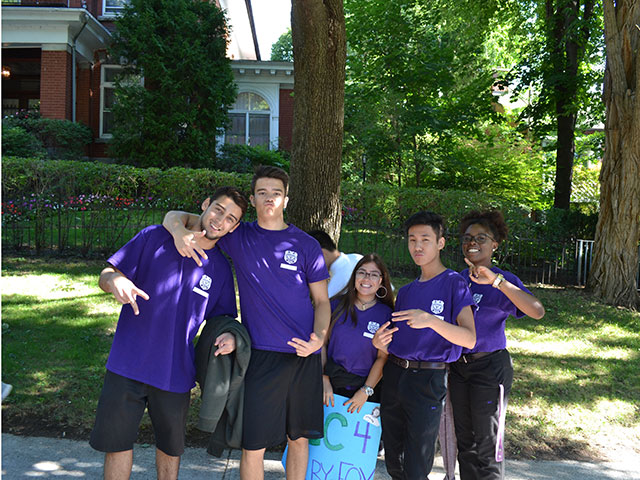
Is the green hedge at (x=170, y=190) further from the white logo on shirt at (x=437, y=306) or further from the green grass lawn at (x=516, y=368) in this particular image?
the white logo on shirt at (x=437, y=306)

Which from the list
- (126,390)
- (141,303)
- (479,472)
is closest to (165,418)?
(126,390)

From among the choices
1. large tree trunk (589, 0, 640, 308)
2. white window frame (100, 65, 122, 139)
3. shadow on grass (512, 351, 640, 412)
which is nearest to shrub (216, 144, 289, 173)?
white window frame (100, 65, 122, 139)

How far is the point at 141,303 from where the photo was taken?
3.03 meters

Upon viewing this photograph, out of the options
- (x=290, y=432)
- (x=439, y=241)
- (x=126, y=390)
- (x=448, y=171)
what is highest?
(x=448, y=171)

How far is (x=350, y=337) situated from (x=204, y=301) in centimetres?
93

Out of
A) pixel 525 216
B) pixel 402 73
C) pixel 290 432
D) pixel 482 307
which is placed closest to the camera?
pixel 290 432

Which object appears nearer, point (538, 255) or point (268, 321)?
point (268, 321)

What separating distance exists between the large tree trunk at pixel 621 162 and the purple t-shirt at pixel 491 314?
25.4 feet

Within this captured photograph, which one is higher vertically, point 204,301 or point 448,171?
point 448,171

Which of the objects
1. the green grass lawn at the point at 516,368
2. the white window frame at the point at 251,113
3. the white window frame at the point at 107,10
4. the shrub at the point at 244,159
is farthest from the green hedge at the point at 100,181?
the white window frame at the point at 251,113

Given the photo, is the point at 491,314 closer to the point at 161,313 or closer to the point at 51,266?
the point at 161,313

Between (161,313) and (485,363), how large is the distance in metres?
1.89

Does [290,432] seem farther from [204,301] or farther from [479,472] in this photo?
[479,472]

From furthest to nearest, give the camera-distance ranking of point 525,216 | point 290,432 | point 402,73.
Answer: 1. point 402,73
2. point 525,216
3. point 290,432
